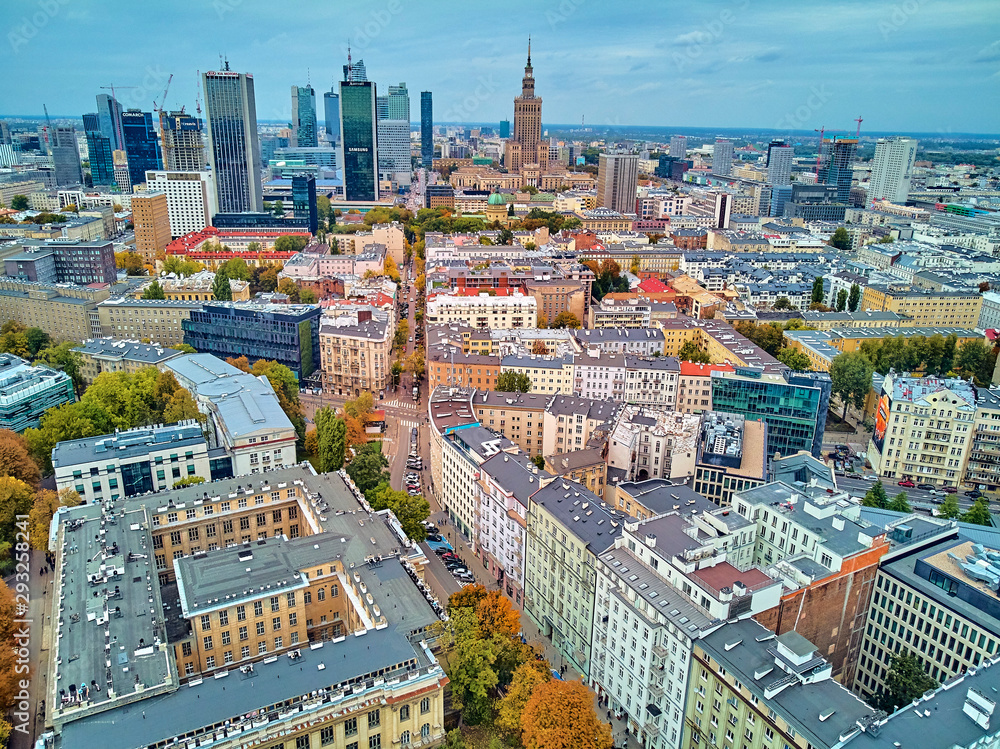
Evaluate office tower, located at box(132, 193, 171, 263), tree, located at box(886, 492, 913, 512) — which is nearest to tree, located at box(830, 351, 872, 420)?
tree, located at box(886, 492, 913, 512)

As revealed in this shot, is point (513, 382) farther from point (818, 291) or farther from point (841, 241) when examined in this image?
point (841, 241)

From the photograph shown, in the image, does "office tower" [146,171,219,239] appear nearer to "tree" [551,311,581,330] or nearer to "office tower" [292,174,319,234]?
"office tower" [292,174,319,234]

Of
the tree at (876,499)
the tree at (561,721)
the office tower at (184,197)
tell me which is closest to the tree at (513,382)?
the tree at (876,499)

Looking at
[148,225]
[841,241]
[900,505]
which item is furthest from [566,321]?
[841,241]

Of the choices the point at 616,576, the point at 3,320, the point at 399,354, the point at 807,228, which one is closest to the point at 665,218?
the point at 807,228

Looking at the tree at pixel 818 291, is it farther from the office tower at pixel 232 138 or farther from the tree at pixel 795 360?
the office tower at pixel 232 138

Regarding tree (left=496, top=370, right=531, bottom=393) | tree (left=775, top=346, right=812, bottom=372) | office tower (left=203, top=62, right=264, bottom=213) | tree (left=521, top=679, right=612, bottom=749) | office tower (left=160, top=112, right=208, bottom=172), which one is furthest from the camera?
office tower (left=160, top=112, right=208, bottom=172)
